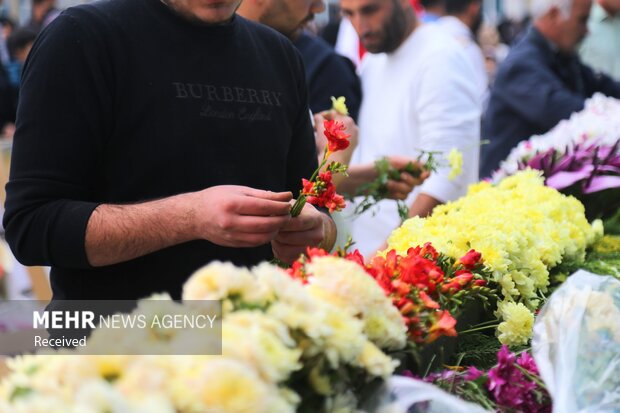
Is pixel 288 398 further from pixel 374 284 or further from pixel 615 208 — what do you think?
pixel 615 208

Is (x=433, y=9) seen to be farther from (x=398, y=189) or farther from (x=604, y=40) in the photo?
(x=398, y=189)

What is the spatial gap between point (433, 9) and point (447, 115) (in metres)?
2.56

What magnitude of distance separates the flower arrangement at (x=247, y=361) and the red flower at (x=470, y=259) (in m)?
0.54

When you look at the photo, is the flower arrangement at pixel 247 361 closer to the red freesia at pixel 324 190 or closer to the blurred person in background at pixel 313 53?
the red freesia at pixel 324 190

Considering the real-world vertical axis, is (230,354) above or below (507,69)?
above

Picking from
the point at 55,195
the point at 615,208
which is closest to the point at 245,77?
the point at 55,195

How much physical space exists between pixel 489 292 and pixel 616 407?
39 centimetres

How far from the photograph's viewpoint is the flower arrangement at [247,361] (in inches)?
39.4

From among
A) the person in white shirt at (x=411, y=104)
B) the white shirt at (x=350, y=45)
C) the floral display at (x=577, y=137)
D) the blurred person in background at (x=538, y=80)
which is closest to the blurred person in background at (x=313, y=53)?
the person in white shirt at (x=411, y=104)

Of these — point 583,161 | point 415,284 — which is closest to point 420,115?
point 583,161

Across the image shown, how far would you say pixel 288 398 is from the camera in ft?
3.58

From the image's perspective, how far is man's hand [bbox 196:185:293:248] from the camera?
5.46 feet

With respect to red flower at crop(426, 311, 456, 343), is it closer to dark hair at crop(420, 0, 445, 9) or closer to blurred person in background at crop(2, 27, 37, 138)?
dark hair at crop(420, 0, 445, 9)

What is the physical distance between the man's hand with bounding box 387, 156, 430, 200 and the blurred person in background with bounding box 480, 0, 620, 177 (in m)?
1.43
